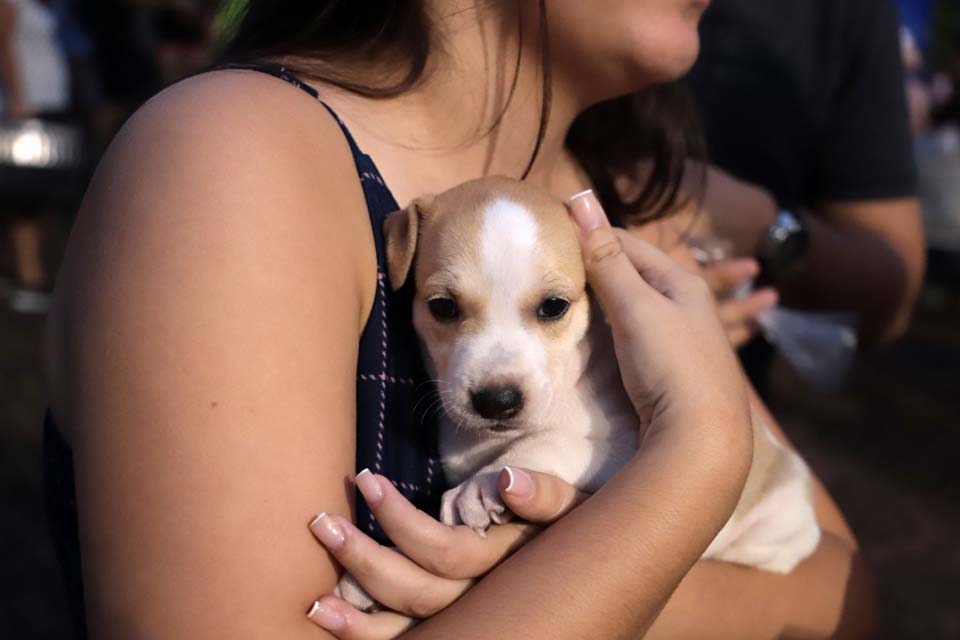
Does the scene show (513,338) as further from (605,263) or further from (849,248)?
(849,248)

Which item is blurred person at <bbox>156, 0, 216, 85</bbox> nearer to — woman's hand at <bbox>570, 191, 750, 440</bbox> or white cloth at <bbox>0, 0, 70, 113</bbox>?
white cloth at <bbox>0, 0, 70, 113</bbox>

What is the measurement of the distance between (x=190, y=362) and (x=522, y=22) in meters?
0.85

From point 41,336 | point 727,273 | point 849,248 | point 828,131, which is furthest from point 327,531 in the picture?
point 41,336

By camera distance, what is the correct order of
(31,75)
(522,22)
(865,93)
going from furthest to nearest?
(31,75) → (865,93) → (522,22)

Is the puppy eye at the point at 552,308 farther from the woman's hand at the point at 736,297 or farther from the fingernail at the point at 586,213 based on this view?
the woman's hand at the point at 736,297

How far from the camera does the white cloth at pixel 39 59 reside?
23.2ft

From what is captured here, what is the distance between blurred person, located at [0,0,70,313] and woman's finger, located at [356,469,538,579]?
6333mm

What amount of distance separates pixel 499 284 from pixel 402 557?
512mm

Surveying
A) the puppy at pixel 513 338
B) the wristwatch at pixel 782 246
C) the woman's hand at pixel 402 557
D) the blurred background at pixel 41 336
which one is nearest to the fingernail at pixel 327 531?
the woman's hand at pixel 402 557

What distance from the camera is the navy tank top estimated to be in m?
1.25

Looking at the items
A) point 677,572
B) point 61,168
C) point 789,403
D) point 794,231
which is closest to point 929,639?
point 794,231

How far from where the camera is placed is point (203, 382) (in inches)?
40.0

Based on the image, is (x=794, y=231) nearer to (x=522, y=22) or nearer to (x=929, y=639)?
(x=522, y=22)

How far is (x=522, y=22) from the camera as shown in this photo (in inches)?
61.4
